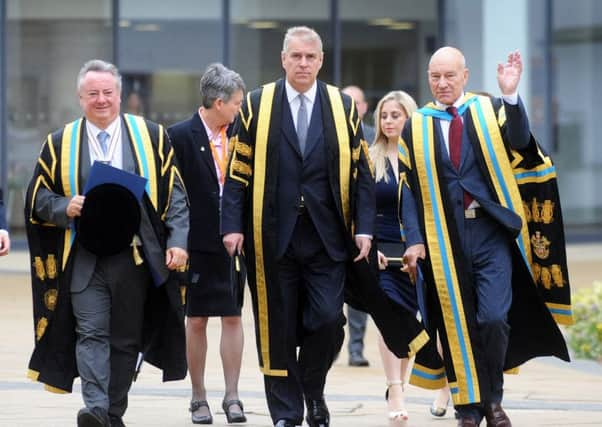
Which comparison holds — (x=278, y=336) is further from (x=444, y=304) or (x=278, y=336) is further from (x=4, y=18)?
(x=4, y=18)

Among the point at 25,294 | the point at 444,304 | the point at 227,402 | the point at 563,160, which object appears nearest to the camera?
the point at 444,304

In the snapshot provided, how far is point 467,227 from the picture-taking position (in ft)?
23.9

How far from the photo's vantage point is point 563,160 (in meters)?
21.1

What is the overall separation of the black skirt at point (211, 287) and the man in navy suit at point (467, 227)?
1.22 metres

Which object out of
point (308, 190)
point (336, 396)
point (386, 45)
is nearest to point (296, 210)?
point (308, 190)

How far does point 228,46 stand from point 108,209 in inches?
524

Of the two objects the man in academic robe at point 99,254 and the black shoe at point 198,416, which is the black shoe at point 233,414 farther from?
the man in academic robe at point 99,254

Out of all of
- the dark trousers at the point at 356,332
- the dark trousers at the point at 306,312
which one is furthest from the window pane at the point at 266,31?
the dark trousers at the point at 306,312

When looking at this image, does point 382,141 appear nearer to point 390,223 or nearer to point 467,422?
point 390,223

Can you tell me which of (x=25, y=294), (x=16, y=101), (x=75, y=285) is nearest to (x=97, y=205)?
(x=75, y=285)

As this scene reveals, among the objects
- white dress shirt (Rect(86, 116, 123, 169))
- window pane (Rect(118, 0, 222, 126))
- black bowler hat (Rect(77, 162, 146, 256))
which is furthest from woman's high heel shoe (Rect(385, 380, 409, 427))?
window pane (Rect(118, 0, 222, 126))

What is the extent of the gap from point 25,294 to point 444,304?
8.13 m

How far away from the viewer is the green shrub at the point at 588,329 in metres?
11.3

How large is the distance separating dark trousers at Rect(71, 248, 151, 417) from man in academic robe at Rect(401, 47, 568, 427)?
1360 mm
